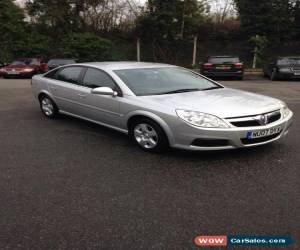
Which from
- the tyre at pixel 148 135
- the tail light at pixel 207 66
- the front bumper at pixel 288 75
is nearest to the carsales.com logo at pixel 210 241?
the tyre at pixel 148 135

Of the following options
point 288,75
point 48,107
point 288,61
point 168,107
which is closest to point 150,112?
point 168,107

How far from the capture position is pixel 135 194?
141 inches

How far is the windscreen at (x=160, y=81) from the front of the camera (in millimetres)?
5250

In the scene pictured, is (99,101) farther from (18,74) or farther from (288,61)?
(18,74)

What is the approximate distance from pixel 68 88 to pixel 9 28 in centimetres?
2377

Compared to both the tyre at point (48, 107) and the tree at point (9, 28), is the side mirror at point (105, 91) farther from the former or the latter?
the tree at point (9, 28)

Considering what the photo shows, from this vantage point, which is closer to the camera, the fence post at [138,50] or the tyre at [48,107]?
the tyre at [48,107]

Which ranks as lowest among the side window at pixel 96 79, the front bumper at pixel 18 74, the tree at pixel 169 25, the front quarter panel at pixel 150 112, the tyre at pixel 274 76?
the front bumper at pixel 18 74

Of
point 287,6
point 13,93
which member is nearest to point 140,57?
point 287,6

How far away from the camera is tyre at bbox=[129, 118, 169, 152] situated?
4.63m

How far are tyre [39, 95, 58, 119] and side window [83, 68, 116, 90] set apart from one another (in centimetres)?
130

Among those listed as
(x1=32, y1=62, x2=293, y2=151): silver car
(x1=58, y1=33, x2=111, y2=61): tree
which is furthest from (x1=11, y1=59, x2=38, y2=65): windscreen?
(x1=32, y1=62, x2=293, y2=151): silver car

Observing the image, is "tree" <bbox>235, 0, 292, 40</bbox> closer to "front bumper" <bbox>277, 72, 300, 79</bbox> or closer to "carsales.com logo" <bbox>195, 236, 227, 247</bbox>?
"front bumper" <bbox>277, 72, 300, 79</bbox>

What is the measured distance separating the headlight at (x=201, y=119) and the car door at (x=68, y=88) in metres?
2.37
